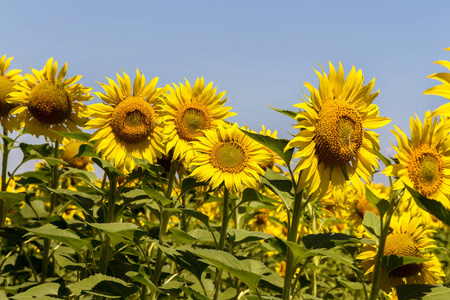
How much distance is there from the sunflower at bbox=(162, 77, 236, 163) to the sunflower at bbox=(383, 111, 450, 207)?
1.18 m

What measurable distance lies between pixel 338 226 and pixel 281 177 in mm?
2902

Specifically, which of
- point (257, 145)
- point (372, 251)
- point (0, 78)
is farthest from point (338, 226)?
point (0, 78)

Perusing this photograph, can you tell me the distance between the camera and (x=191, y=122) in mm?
3268

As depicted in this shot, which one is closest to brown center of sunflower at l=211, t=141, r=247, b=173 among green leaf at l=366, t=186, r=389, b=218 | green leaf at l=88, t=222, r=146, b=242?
green leaf at l=88, t=222, r=146, b=242

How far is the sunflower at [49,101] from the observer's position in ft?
12.8

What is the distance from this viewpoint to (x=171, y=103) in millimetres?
3301

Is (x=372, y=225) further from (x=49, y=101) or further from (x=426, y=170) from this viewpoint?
(x=49, y=101)

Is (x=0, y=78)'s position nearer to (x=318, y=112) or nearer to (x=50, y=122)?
(x=50, y=122)

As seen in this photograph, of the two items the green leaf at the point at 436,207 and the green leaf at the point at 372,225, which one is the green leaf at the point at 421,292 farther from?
the green leaf at the point at 436,207

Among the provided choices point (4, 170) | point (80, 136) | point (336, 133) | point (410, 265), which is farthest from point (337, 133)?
point (4, 170)

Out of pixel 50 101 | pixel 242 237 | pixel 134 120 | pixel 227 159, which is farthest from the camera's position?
pixel 50 101

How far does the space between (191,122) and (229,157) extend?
16.8 inches

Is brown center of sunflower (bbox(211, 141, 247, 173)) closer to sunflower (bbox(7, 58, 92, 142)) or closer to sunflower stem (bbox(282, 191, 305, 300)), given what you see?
sunflower stem (bbox(282, 191, 305, 300))

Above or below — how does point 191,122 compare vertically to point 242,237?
above
